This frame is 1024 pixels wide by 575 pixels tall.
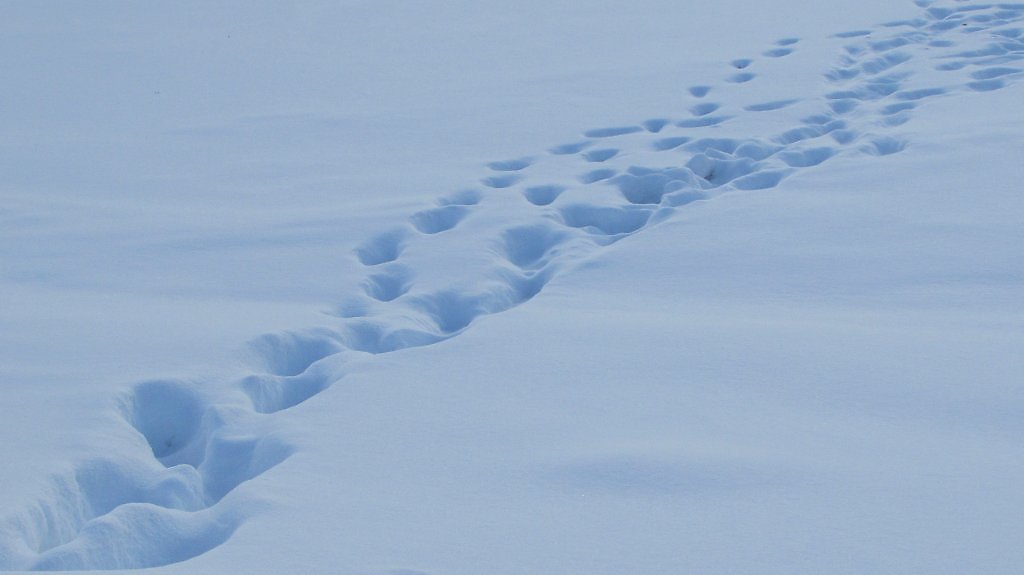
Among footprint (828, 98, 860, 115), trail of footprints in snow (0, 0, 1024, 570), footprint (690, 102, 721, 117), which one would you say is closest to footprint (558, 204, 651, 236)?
trail of footprints in snow (0, 0, 1024, 570)

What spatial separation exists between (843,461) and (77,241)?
6.66ft

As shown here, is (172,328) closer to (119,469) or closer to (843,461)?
(119,469)

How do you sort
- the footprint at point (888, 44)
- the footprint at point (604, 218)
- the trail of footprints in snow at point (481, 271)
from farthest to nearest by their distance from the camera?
the footprint at point (888, 44), the footprint at point (604, 218), the trail of footprints in snow at point (481, 271)

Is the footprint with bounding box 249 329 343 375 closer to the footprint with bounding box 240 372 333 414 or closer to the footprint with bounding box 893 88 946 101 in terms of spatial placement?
the footprint with bounding box 240 372 333 414

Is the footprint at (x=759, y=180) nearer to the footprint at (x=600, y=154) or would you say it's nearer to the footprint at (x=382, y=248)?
the footprint at (x=600, y=154)

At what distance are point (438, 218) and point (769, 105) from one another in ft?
5.08

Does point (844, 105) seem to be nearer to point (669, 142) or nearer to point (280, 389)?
point (669, 142)

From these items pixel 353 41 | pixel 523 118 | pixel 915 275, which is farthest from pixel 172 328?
pixel 353 41

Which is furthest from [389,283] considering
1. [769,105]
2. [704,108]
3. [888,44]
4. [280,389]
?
[888,44]

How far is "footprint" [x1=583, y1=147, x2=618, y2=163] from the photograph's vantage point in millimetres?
3275

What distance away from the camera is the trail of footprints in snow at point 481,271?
60.0 inches

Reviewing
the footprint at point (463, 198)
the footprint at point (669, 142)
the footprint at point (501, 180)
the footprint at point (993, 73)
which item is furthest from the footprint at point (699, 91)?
the footprint at point (463, 198)

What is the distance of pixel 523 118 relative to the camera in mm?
3725

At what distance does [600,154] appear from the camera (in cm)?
330
